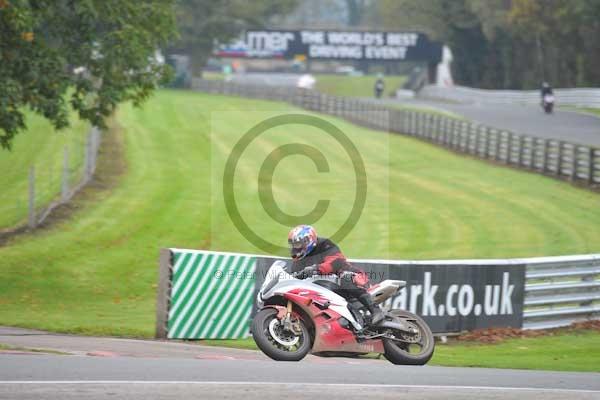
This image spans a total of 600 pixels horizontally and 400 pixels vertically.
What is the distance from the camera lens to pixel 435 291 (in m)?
16.5

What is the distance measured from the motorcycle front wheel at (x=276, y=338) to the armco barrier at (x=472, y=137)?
82.6ft

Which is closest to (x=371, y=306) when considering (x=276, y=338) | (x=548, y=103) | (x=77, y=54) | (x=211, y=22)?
(x=276, y=338)

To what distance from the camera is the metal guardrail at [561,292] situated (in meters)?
17.6

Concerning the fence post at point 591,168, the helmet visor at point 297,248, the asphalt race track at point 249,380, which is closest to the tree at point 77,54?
the asphalt race track at point 249,380

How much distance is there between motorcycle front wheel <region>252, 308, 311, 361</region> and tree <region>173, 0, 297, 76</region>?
79885 millimetres

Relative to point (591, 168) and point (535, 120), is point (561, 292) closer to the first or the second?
point (591, 168)

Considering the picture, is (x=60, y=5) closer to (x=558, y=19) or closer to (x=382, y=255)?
(x=382, y=255)

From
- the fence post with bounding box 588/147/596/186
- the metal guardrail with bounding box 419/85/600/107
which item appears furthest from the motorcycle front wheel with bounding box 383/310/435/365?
the metal guardrail with bounding box 419/85/600/107

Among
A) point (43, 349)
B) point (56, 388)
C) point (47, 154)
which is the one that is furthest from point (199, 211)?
point (56, 388)

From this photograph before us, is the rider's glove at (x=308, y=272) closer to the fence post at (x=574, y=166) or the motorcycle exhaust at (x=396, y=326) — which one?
the motorcycle exhaust at (x=396, y=326)

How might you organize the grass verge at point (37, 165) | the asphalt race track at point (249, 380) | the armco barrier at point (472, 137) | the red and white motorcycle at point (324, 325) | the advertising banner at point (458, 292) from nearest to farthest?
1. the asphalt race track at point (249, 380)
2. the red and white motorcycle at point (324, 325)
3. the advertising banner at point (458, 292)
4. the grass verge at point (37, 165)
5. the armco barrier at point (472, 137)

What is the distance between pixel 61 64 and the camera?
71.8 ft

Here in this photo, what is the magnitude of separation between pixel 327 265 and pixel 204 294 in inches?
138

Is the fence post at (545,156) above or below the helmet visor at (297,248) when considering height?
below
